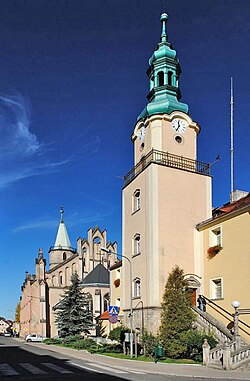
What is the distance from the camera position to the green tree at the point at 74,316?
146ft

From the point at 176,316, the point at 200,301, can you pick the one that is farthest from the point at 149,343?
the point at 200,301

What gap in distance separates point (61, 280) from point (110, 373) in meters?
54.3

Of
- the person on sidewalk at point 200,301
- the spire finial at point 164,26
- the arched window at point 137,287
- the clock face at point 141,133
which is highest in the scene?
the spire finial at point 164,26

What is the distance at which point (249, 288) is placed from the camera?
958 inches

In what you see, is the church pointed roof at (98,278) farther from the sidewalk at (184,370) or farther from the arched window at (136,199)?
the sidewalk at (184,370)

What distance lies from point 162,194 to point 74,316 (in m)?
21.1

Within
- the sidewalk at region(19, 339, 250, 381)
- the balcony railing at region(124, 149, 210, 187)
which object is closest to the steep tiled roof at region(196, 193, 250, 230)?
the balcony railing at region(124, 149, 210, 187)

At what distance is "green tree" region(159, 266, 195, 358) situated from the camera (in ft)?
79.0

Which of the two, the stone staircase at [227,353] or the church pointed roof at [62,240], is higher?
the church pointed roof at [62,240]

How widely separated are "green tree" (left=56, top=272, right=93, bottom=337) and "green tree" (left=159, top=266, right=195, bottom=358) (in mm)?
19908

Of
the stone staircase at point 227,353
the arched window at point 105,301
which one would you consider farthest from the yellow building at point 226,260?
the arched window at point 105,301

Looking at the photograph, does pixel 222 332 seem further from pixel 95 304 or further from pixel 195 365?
pixel 95 304

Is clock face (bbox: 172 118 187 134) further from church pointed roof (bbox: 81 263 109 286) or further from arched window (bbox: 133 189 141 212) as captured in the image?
church pointed roof (bbox: 81 263 109 286)

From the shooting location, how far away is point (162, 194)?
96.6 feet
